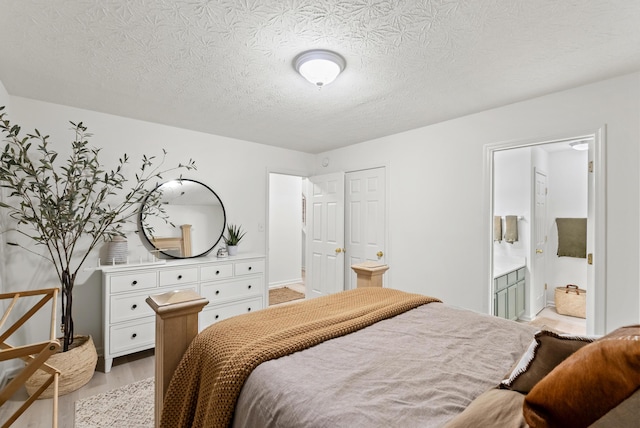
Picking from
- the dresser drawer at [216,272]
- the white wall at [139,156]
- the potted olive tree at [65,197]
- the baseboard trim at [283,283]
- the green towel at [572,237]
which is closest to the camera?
the potted olive tree at [65,197]

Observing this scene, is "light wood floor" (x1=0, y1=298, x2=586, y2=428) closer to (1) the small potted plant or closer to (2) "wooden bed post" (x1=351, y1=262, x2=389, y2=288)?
Answer: (1) the small potted plant

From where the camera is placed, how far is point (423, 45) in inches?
69.1

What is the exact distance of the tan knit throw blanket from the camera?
112 cm

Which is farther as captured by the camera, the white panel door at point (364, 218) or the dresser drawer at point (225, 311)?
the white panel door at point (364, 218)

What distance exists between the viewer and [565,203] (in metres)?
4.39

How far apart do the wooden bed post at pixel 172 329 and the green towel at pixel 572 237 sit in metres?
4.96

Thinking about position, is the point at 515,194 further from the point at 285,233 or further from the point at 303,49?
the point at 285,233

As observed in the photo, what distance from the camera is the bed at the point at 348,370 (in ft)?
2.99

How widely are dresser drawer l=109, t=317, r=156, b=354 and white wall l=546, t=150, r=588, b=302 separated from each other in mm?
5243

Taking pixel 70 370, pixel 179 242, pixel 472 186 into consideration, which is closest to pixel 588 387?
pixel 472 186

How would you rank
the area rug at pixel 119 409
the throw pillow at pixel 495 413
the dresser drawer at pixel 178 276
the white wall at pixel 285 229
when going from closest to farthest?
the throw pillow at pixel 495 413 → the area rug at pixel 119 409 → the dresser drawer at pixel 178 276 → the white wall at pixel 285 229

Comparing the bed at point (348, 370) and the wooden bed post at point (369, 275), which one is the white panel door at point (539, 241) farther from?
the bed at point (348, 370)

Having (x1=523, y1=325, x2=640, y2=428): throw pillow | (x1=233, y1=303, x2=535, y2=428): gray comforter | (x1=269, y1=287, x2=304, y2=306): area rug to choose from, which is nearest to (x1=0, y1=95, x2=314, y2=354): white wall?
(x1=269, y1=287, x2=304, y2=306): area rug

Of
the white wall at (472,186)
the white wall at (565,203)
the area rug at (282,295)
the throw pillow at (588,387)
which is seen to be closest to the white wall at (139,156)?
the area rug at (282,295)
